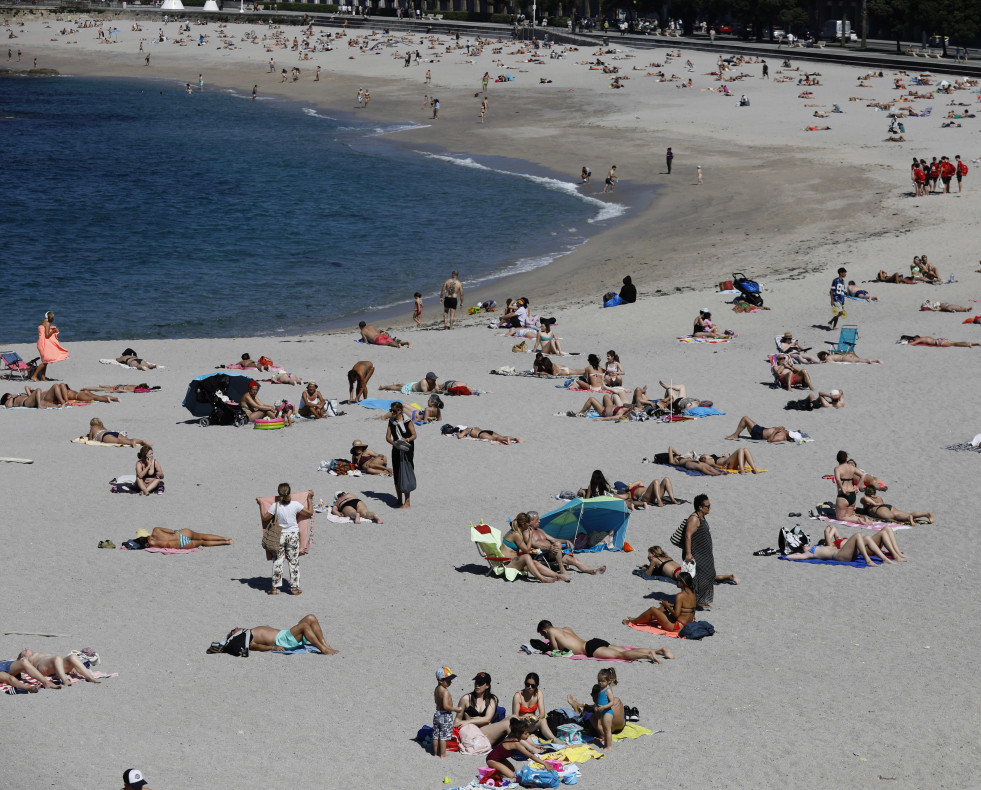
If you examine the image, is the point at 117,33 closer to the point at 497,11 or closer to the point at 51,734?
the point at 497,11

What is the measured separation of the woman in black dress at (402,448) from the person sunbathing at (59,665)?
545 centimetres

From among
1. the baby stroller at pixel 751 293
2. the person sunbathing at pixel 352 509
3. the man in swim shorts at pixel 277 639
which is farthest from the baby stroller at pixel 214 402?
the baby stroller at pixel 751 293

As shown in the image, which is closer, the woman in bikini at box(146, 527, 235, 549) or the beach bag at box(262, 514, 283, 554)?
the beach bag at box(262, 514, 283, 554)

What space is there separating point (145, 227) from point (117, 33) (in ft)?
255

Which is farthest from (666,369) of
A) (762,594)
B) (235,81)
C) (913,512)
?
(235,81)

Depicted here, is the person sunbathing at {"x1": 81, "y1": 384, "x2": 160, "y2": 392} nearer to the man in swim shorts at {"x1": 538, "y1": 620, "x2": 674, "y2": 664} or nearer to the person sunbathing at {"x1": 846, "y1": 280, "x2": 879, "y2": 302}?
the man in swim shorts at {"x1": 538, "y1": 620, "x2": 674, "y2": 664}

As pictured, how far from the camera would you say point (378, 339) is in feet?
82.5

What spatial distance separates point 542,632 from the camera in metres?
11.6

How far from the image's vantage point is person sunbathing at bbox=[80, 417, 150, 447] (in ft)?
60.1

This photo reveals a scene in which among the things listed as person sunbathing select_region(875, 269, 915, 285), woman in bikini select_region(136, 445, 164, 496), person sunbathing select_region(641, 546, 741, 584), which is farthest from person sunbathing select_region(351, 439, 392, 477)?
person sunbathing select_region(875, 269, 915, 285)

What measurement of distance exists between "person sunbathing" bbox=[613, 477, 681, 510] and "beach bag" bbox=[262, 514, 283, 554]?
4778mm

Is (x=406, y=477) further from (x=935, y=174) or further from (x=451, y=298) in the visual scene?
(x=935, y=174)

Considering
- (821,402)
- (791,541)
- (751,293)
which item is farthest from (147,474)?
(751,293)

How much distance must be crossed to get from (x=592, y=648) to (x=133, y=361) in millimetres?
14483
